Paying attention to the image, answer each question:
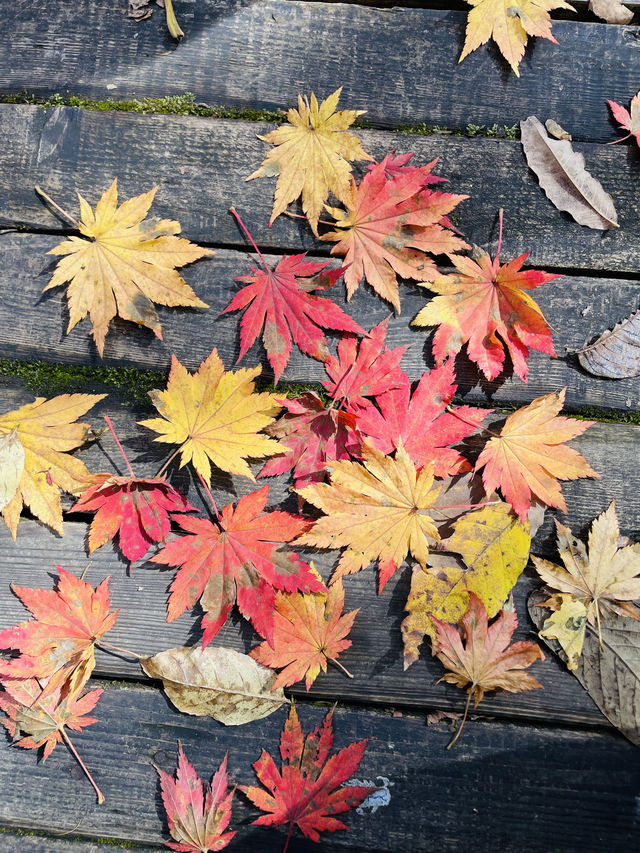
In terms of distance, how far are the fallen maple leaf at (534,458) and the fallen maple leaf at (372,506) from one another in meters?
0.19

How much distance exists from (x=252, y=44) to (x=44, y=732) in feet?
6.33

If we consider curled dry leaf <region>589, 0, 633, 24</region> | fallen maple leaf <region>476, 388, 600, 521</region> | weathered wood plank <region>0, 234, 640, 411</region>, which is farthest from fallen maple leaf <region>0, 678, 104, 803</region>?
curled dry leaf <region>589, 0, 633, 24</region>

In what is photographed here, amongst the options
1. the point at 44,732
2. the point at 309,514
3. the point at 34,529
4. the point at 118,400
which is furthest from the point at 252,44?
the point at 44,732

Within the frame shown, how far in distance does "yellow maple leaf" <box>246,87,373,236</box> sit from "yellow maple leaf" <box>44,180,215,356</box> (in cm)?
30

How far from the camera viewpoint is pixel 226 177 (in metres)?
1.68

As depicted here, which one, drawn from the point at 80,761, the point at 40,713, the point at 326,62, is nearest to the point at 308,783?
the point at 80,761

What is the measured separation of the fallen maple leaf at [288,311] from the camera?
1554 millimetres

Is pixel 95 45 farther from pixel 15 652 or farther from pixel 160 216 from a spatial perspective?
pixel 15 652

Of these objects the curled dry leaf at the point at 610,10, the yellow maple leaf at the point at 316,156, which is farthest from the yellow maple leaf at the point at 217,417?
the curled dry leaf at the point at 610,10

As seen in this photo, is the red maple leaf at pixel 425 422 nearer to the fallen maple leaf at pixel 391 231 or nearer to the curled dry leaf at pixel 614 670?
the fallen maple leaf at pixel 391 231

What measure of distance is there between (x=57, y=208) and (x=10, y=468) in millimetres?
723

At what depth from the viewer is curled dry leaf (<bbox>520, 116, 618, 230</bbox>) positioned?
5.40 feet

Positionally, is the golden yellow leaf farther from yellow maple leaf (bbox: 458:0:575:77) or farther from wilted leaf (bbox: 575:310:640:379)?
yellow maple leaf (bbox: 458:0:575:77)

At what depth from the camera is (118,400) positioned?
1.67 meters
